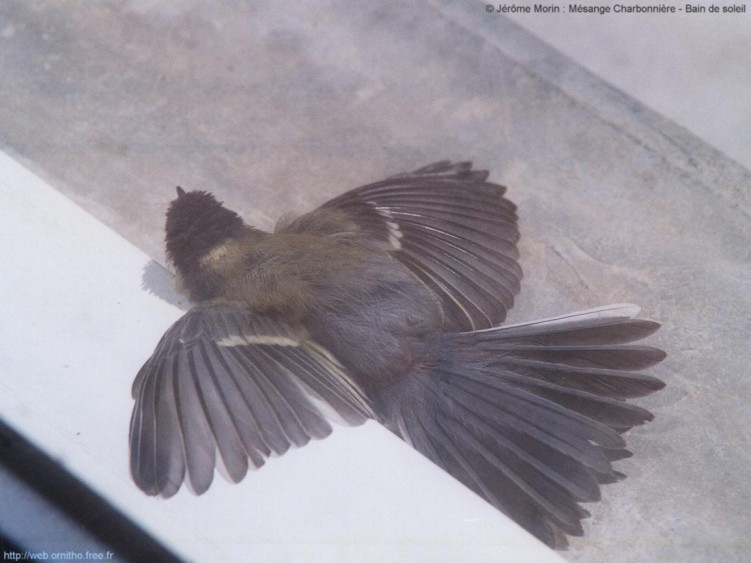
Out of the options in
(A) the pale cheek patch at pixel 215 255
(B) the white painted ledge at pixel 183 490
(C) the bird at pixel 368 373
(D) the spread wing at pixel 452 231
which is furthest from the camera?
(D) the spread wing at pixel 452 231

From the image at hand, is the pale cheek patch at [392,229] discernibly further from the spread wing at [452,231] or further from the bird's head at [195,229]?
the bird's head at [195,229]

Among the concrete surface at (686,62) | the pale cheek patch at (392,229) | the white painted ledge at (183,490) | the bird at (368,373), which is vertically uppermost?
the concrete surface at (686,62)

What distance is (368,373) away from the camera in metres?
1.44

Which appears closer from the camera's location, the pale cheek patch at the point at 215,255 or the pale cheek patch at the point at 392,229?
the pale cheek patch at the point at 215,255

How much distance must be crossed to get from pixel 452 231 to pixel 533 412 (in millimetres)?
533

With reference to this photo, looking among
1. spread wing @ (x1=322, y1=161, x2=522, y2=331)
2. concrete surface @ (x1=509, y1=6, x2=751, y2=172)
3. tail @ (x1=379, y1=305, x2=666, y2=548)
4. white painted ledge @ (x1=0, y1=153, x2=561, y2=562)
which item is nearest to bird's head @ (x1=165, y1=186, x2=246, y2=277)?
white painted ledge @ (x1=0, y1=153, x2=561, y2=562)

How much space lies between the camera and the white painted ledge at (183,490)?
1210 mm

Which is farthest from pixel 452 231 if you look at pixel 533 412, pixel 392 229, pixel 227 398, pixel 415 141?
pixel 227 398

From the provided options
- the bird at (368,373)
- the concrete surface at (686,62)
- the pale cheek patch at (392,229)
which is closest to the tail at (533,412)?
the bird at (368,373)

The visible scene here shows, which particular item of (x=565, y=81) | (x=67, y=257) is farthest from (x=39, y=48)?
(x=565, y=81)

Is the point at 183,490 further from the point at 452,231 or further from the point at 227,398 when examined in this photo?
the point at 452,231

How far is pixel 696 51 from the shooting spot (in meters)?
2.02

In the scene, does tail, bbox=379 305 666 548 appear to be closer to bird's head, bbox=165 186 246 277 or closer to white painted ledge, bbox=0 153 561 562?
white painted ledge, bbox=0 153 561 562

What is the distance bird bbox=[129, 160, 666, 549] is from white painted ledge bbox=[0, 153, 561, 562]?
0.14 feet
